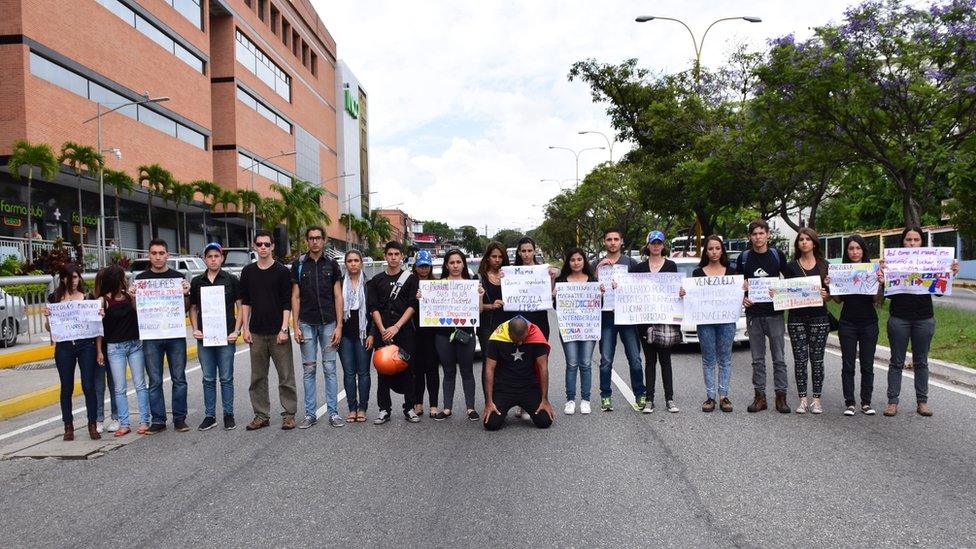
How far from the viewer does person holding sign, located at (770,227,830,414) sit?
7.22 m

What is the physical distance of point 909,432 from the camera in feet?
21.4

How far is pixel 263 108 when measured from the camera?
190 feet

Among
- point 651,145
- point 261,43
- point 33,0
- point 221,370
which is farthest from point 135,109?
point 221,370

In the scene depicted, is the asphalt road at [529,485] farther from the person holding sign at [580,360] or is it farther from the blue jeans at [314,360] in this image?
the blue jeans at [314,360]

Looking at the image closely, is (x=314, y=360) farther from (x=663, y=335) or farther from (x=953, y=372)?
(x=953, y=372)

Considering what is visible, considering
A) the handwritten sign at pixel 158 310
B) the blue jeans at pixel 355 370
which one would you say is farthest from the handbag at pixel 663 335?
the handwritten sign at pixel 158 310

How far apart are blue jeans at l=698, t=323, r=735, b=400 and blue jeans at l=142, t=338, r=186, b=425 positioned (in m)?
5.34

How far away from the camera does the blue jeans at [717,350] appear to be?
7.43m

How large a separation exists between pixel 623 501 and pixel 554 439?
5.74 ft

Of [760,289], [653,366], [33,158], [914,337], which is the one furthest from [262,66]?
[914,337]

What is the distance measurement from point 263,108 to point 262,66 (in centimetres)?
341

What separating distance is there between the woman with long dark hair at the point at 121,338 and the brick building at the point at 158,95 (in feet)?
87.3

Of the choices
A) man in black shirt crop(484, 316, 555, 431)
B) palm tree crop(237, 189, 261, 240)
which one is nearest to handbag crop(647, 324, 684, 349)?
man in black shirt crop(484, 316, 555, 431)

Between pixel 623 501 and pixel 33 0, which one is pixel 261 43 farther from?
pixel 623 501
